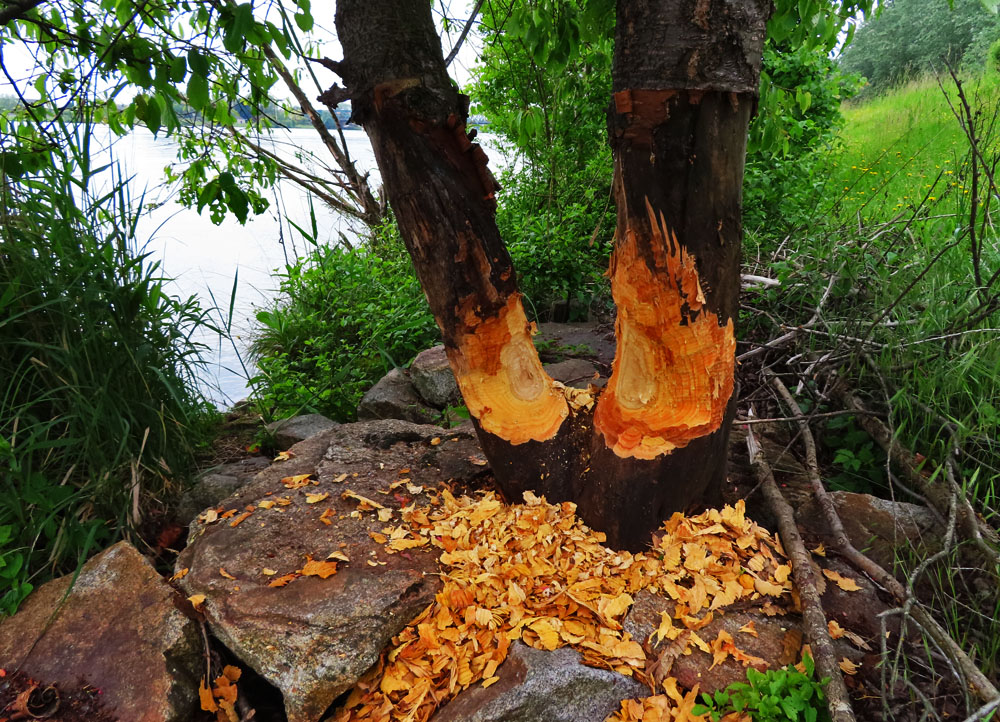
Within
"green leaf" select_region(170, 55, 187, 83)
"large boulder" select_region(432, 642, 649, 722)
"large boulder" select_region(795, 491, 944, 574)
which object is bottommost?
"large boulder" select_region(432, 642, 649, 722)

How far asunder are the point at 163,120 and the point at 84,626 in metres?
1.72

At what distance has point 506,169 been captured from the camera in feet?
18.4

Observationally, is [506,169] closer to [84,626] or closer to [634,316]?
[634,316]

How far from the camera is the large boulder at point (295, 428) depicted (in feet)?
10.2

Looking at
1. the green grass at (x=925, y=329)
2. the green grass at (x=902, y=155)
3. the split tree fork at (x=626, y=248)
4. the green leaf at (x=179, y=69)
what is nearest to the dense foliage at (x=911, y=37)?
the green grass at (x=902, y=155)

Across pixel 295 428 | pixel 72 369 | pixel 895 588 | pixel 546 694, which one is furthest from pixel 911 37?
pixel 72 369

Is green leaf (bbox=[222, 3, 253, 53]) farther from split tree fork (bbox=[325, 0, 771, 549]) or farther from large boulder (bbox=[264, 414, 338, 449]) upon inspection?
large boulder (bbox=[264, 414, 338, 449])

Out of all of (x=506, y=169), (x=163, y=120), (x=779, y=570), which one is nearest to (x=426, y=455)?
(x=779, y=570)

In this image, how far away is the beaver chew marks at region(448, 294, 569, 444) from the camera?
1.97 m

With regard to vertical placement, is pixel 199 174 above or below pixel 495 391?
above

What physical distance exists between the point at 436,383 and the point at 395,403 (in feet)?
0.89

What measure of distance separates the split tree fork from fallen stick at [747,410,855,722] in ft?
0.81

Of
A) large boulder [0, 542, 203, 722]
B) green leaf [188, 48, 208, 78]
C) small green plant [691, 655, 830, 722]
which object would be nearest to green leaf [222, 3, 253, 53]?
green leaf [188, 48, 208, 78]

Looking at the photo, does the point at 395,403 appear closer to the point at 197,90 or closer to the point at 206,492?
the point at 206,492
